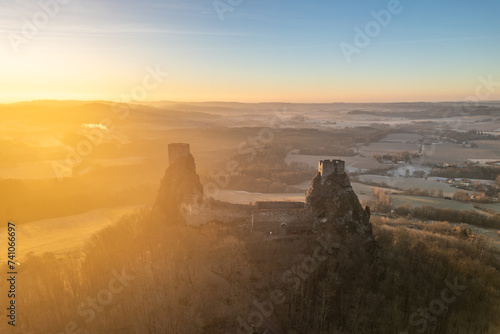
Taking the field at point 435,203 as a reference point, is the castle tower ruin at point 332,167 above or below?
above

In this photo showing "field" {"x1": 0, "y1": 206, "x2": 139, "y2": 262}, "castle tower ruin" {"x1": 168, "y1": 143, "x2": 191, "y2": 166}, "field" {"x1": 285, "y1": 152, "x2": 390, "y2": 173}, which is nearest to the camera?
"castle tower ruin" {"x1": 168, "y1": 143, "x2": 191, "y2": 166}

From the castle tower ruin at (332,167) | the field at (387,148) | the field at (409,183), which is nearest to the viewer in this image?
the castle tower ruin at (332,167)

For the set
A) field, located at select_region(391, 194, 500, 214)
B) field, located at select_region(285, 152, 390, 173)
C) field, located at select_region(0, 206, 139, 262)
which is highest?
A: field, located at select_region(285, 152, 390, 173)

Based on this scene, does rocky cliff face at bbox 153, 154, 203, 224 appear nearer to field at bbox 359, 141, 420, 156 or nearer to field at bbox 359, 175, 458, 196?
field at bbox 359, 175, 458, 196

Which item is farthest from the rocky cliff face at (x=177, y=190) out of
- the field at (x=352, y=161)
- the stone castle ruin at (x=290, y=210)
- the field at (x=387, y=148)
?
the field at (x=387, y=148)

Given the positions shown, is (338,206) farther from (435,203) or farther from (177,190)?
(435,203)

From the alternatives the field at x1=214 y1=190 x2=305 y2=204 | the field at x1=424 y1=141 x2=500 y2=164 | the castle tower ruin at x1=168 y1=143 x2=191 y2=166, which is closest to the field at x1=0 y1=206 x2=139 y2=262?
the field at x1=214 y1=190 x2=305 y2=204

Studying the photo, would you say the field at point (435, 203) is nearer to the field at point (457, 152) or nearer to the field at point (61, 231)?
the field at point (457, 152)
